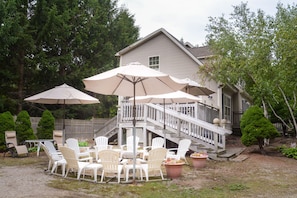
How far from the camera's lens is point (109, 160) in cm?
629

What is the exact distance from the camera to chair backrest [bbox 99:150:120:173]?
6211 mm

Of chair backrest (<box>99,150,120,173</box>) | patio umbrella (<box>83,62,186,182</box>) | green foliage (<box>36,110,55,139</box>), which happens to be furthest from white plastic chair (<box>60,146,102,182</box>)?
green foliage (<box>36,110,55,139</box>)

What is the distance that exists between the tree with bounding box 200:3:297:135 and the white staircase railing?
299 cm

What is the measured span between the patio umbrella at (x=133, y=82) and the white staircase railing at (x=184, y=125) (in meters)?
3.39

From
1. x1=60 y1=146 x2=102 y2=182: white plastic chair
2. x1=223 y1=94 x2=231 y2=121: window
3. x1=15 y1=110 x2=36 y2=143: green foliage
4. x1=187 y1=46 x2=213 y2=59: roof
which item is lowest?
x1=60 y1=146 x2=102 y2=182: white plastic chair

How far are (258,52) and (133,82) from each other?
700cm

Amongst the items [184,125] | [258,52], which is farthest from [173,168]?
[258,52]

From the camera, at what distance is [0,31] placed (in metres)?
14.1

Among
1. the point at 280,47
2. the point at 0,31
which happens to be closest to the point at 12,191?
the point at 280,47

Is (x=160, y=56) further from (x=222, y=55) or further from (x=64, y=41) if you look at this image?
(x=64, y=41)

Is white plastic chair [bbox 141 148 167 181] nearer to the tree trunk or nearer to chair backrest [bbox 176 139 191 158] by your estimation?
chair backrest [bbox 176 139 191 158]

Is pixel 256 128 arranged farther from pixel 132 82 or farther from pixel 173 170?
pixel 132 82

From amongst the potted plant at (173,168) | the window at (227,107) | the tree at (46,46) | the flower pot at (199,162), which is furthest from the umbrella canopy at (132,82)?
the window at (227,107)

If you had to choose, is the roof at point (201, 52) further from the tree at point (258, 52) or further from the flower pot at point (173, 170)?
the flower pot at point (173, 170)
